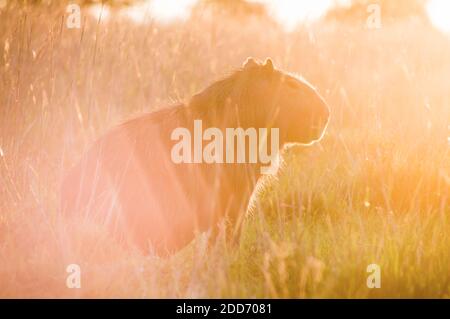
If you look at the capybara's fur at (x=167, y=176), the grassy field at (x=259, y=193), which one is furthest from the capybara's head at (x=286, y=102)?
the grassy field at (x=259, y=193)

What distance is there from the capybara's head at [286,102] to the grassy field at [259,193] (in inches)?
14.7

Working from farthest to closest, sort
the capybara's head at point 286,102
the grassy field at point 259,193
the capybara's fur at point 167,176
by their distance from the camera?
the capybara's head at point 286,102, the capybara's fur at point 167,176, the grassy field at point 259,193

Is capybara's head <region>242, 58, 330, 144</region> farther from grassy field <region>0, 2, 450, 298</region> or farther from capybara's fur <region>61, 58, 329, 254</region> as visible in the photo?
grassy field <region>0, 2, 450, 298</region>

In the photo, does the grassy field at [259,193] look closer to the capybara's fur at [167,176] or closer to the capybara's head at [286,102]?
the capybara's fur at [167,176]

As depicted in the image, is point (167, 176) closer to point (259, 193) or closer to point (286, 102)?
point (286, 102)

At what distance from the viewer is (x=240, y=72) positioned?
12.8 ft

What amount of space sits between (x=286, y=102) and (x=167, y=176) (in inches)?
34.3

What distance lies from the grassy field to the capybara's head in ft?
1.23

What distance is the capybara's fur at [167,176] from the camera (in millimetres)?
3602

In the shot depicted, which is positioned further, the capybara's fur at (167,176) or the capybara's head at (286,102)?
the capybara's head at (286,102)

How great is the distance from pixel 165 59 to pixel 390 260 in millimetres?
4502
